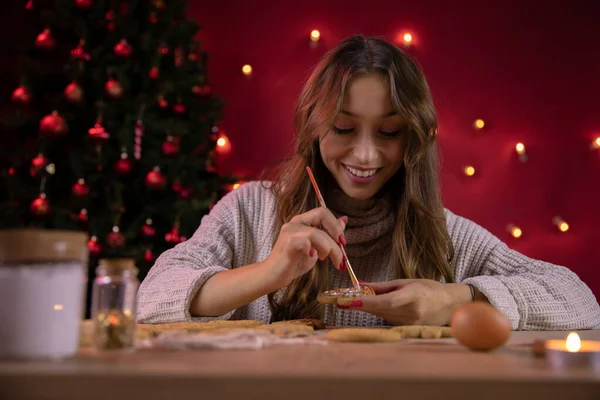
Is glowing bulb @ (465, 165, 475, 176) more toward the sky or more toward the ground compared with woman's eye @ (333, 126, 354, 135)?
more toward the sky

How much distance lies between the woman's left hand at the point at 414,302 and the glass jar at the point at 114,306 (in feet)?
1.54

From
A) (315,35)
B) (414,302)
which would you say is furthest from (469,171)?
(414,302)

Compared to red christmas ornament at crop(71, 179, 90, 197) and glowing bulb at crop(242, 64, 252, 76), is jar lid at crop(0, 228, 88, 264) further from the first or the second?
glowing bulb at crop(242, 64, 252, 76)

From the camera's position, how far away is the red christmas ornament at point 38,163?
9.29 feet

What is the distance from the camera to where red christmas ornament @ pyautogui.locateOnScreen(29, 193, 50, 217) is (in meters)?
2.79

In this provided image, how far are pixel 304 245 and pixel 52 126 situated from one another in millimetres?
1946

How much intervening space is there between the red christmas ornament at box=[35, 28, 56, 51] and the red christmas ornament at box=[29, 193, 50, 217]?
64cm

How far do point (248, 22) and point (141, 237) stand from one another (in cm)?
135

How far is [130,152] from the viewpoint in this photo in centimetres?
295

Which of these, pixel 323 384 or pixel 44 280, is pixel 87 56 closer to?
pixel 44 280

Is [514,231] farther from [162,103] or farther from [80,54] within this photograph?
[80,54]

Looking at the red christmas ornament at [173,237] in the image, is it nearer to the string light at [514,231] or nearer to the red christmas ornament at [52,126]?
the red christmas ornament at [52,126]

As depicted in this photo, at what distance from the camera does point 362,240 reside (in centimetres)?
179

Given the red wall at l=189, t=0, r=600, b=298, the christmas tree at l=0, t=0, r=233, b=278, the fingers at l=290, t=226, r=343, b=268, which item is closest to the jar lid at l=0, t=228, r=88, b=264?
the fingers at l=290, t=226, r=343, b=268
